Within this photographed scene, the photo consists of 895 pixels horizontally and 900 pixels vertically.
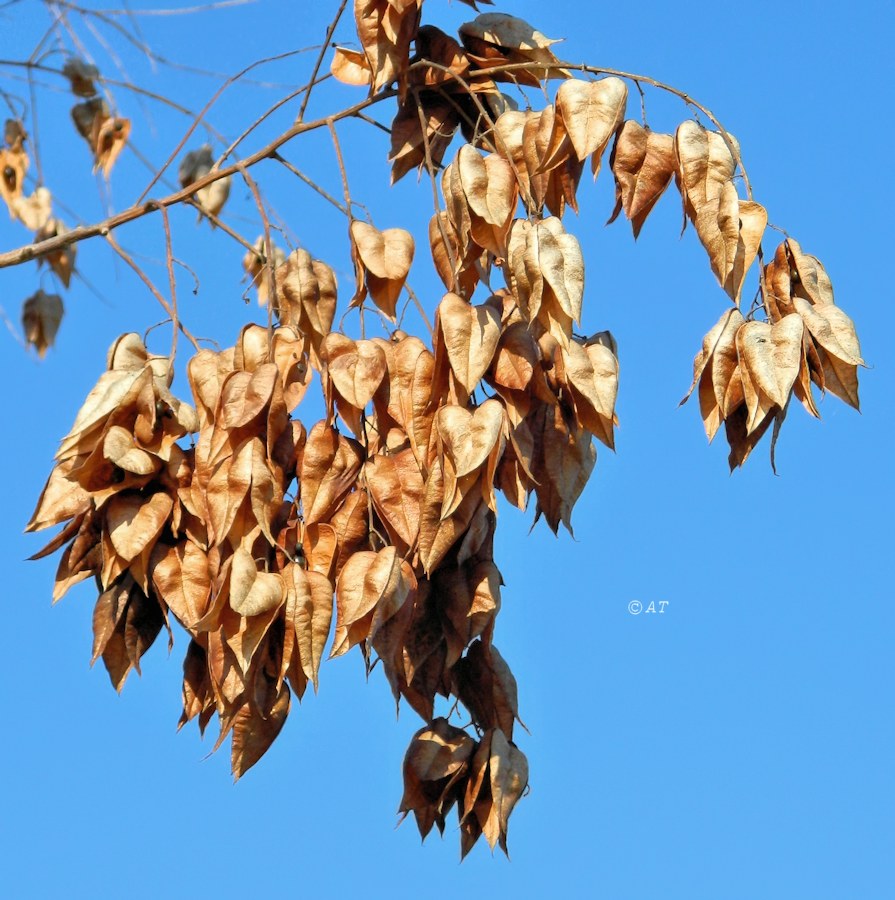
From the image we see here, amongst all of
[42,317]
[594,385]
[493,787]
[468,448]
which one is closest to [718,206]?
[594,385]

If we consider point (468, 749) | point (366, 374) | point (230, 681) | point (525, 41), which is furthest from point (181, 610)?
point (525, 41)

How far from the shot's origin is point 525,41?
276 centimetres

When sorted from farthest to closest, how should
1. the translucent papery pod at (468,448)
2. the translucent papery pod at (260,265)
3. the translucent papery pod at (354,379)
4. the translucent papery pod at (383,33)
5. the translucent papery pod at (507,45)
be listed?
the translucent papery pod at (260,265), the translucent papery pod at (507,45), the translucent papery pod at (383,33), the translucent papery pod at (354,379), the translucent papery pod at (468,448)

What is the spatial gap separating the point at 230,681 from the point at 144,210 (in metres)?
0.85

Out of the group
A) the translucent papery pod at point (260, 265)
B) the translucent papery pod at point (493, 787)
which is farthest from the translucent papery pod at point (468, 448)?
the translucent papery pod at point (260, 265)

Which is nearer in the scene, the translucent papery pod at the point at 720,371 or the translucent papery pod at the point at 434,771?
the translucent papery pod at the point at 720,371

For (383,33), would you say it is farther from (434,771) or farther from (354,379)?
(434,771)

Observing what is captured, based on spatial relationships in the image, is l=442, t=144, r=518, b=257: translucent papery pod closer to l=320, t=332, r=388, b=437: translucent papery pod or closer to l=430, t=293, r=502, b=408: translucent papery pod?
l=430, t=293, r=502, b=408: translucent papery pod

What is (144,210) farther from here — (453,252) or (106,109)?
(106,109)

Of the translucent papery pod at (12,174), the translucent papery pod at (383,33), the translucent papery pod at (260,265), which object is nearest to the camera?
the translucent papery pod at (383,33)

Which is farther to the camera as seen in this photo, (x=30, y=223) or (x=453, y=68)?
(x=30, y=223)

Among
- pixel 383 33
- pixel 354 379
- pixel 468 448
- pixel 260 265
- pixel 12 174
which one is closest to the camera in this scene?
pixel 468 448

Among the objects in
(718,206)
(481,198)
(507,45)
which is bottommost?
(481,198)

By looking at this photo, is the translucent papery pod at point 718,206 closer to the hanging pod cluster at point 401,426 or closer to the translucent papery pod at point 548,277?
the hanging pod cluster at point 401,426
